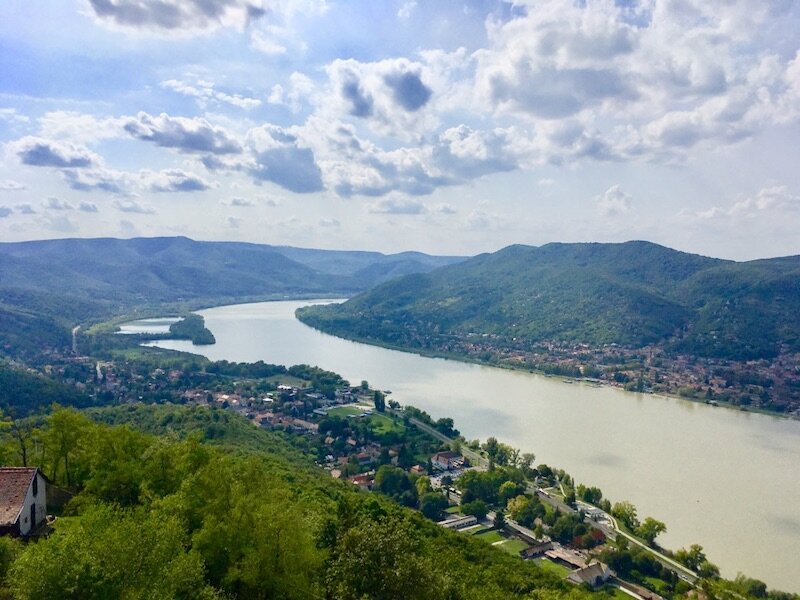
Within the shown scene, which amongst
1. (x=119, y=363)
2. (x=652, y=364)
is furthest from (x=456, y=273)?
(x=119, y=363)

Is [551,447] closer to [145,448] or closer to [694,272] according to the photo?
[145,448]

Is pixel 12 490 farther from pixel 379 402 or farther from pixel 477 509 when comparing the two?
pixel 379 402

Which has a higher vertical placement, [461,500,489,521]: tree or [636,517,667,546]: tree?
[636,517,667,546]: tree

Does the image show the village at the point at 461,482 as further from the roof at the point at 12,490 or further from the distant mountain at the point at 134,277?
the distant mountain at the point at 134,277

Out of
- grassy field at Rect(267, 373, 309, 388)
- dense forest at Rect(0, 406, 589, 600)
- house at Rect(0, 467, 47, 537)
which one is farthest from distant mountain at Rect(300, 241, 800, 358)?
house at Rect(0, 467, 47, 537)

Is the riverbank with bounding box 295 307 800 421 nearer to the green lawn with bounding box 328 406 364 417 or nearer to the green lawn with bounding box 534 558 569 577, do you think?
the green lawn with bounding box 328 406 364 417

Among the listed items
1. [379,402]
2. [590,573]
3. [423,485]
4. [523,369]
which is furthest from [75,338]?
[590,573]

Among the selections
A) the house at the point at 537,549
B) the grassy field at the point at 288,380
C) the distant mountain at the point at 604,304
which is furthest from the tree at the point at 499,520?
the distant mountain at the point at 604,304
